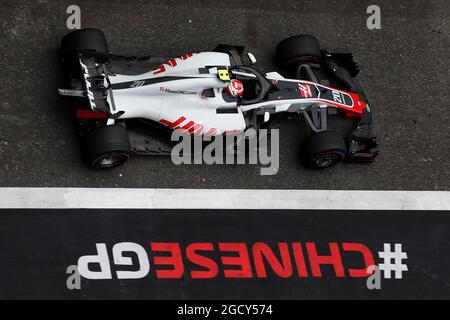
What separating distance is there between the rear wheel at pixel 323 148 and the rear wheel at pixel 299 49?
1275mm

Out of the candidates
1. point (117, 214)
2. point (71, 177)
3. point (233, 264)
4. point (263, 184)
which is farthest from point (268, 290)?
point (71, 177)

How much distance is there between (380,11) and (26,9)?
5.57 meters

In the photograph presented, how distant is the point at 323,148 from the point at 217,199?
1.59m

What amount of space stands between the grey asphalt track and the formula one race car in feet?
1.17

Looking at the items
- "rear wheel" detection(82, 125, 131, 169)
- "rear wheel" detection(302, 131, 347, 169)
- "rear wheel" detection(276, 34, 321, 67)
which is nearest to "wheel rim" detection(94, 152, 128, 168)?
"rear wheel" detection(82, 125, 131, 169)

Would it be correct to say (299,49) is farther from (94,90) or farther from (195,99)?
(94,90)

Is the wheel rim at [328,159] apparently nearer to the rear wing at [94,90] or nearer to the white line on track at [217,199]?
the white line on track at [217,199]

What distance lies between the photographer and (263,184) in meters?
9.91

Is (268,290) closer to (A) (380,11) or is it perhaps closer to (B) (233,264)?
(B) (233,264)

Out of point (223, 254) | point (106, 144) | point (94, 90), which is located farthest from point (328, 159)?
point (94, 90)

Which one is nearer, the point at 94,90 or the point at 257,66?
the point at 94,90

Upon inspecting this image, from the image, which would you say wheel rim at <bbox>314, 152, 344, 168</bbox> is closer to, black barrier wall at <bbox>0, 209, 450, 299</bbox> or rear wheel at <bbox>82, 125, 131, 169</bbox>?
black barrier wall at <bbox>0, 209, 450, 299</bbox>

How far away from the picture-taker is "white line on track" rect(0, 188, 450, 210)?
9211mm

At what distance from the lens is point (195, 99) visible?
30.6 ft
